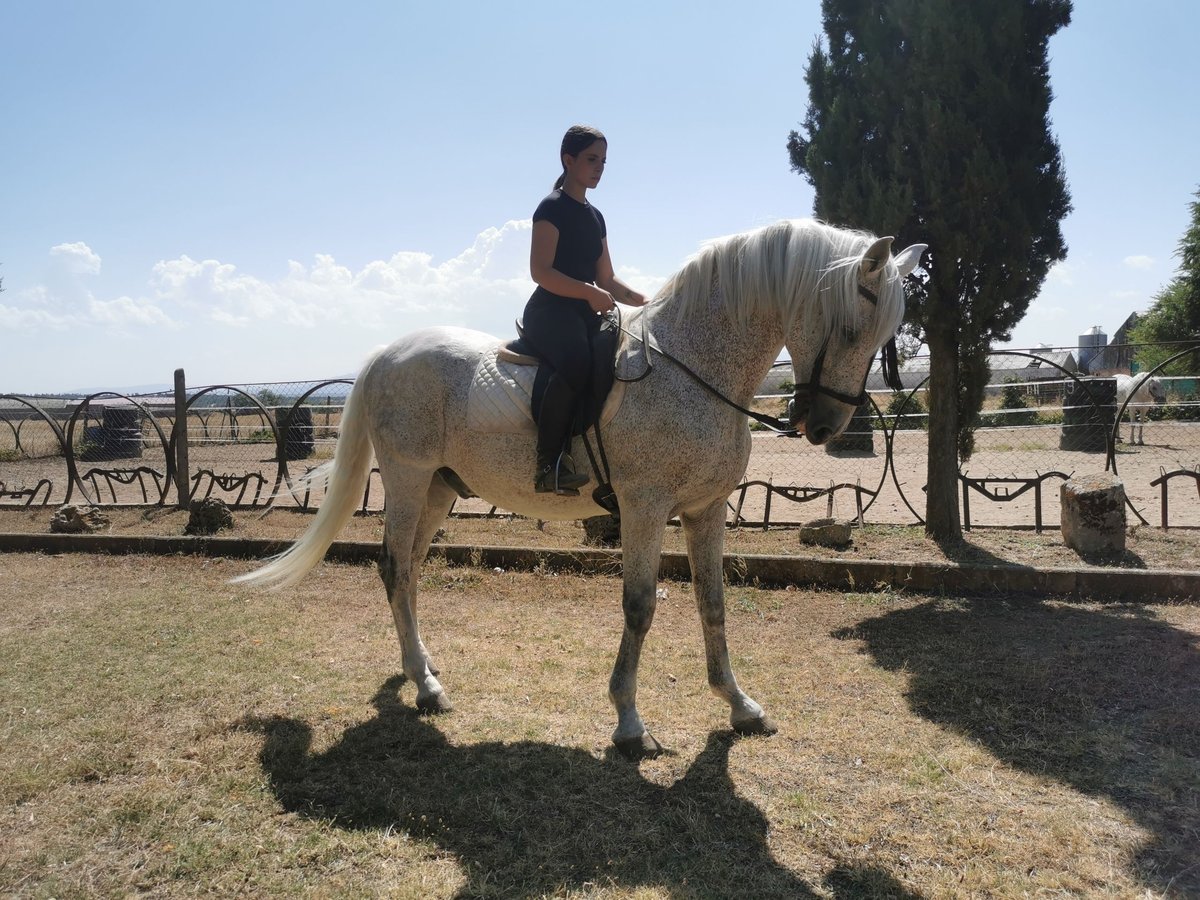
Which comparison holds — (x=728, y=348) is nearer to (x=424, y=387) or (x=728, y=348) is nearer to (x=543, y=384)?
(x=543, y=384)

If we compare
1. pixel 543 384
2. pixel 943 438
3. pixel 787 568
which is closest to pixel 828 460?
pixel 943 438

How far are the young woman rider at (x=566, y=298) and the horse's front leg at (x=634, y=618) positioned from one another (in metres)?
0.37

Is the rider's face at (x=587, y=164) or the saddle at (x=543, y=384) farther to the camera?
the rider's face at (x=587, y=164)

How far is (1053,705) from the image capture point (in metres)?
3.79

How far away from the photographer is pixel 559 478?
3506 millimetres

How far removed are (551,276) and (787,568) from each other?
3930 mm

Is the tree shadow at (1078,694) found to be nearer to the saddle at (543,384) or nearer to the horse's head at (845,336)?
the horse's head at (845,336)

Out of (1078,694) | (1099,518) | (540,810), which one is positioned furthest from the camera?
(1099,518)

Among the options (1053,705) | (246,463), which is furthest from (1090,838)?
(246,463)

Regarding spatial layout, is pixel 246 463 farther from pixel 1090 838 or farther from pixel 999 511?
pixel 1090 838

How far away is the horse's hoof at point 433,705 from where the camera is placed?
13.1 ft

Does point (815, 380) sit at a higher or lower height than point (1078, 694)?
higher

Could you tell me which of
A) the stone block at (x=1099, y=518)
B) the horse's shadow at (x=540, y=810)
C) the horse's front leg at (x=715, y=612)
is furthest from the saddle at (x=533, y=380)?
the stone block at (x=1099, y=518)

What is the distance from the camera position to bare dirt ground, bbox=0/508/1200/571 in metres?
6.43
